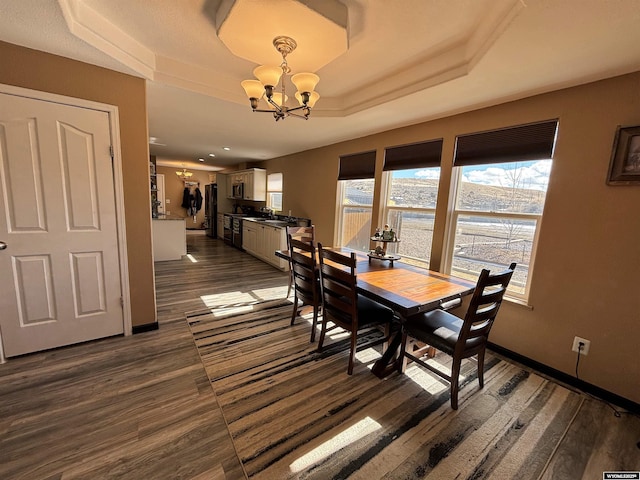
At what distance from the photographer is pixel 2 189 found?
1903 millimetres

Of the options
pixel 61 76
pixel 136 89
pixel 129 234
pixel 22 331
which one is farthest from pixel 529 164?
pixel 22 331

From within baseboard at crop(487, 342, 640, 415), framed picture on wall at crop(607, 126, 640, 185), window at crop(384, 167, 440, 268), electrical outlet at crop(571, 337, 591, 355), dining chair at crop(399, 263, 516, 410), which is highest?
framed picture on wall at crop(607, 126, 640, 185)

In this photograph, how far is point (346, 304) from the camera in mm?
2029

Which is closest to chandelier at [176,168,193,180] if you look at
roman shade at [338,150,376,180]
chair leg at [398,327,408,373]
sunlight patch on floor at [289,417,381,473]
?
roman shade at [338,150,376,180]

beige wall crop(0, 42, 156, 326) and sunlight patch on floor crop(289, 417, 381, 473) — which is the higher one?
beige wall crop(0, 42, 156, 326)

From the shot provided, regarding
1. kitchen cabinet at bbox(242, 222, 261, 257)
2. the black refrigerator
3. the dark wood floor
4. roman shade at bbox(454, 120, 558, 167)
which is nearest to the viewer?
the dark wood floor

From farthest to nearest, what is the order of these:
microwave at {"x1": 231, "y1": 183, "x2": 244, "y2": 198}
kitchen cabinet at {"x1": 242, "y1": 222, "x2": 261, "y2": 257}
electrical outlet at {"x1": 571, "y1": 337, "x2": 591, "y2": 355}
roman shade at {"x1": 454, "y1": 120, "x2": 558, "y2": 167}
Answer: microwave at {"x1": 231, "y1": 183, "x2": 244, "y2": 198}, kitchen cabinet at {"x1": 242, "y1": 222, "x2": 261, "y2": 257}, roman shade at {"x1": 454, "y1": 120, "x2": 558, "y2": 167}, electrical outlet at {"x1": 571, "y1": 337, "x2": 591, "y2": 355}

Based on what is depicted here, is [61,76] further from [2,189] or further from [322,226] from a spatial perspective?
[322,226]

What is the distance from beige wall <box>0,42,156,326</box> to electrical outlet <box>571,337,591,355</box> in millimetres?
3717

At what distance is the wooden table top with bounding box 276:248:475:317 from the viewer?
176 cm

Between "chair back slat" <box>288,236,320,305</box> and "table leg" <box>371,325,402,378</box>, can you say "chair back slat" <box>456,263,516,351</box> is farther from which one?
"chair back slat" <box>288,236,320,305</box>

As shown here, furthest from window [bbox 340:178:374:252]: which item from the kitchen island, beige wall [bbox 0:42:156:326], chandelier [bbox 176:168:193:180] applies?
chandelier [bbox 176:168:193:180]

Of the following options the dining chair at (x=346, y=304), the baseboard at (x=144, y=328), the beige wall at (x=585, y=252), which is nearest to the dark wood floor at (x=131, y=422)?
the baseboard at (x=144, y=328)

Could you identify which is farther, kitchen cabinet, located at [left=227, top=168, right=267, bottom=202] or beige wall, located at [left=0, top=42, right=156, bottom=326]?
kitchen cabinet, located at [left=227, top=168, right=267, bottom=202]
